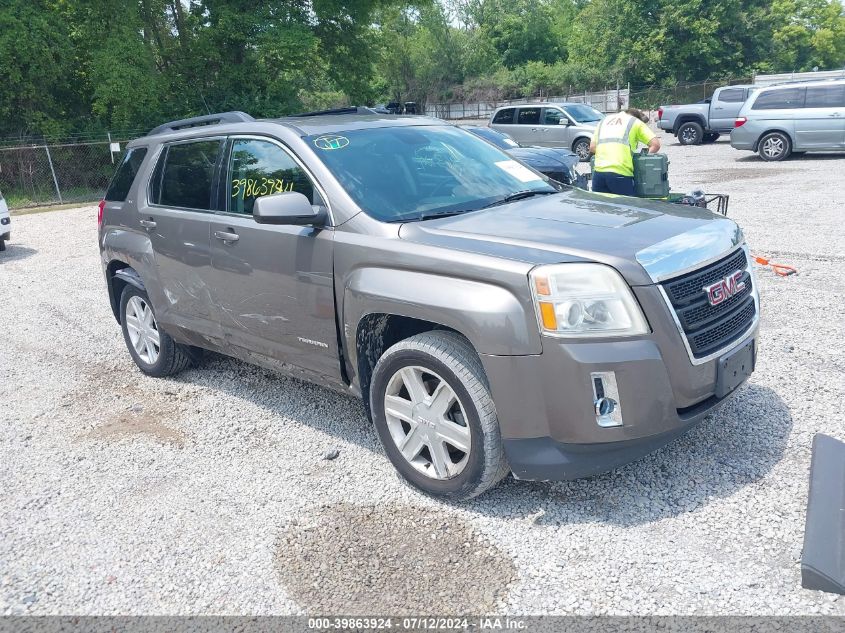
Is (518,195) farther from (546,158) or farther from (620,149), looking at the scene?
(546,158)

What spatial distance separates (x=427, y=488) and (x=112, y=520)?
1612mm

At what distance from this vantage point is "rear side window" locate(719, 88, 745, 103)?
74.4 feet

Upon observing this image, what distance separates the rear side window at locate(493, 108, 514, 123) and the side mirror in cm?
1886

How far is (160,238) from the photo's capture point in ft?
16.9

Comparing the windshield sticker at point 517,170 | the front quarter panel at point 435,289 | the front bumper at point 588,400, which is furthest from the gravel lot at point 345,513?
the windshield sticker at point 517,170

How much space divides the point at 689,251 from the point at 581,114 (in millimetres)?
18860

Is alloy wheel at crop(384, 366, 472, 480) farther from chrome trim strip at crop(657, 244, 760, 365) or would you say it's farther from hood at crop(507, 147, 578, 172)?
hood at crop(507, 147, 578, 172)

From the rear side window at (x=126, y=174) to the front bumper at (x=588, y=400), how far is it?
3669 millimetres

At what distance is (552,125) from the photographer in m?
21.0

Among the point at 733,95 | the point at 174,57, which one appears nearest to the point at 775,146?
the point at 733,95

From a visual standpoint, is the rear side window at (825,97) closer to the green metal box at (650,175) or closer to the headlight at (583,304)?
the green metal box at (650,175)

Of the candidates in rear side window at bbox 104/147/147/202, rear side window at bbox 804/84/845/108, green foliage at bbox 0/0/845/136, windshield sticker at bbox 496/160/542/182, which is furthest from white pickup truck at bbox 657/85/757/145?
rear side window at bbox 104/147/147/202

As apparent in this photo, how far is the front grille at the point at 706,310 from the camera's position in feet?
10.6

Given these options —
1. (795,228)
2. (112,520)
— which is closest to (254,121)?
(112,520)
